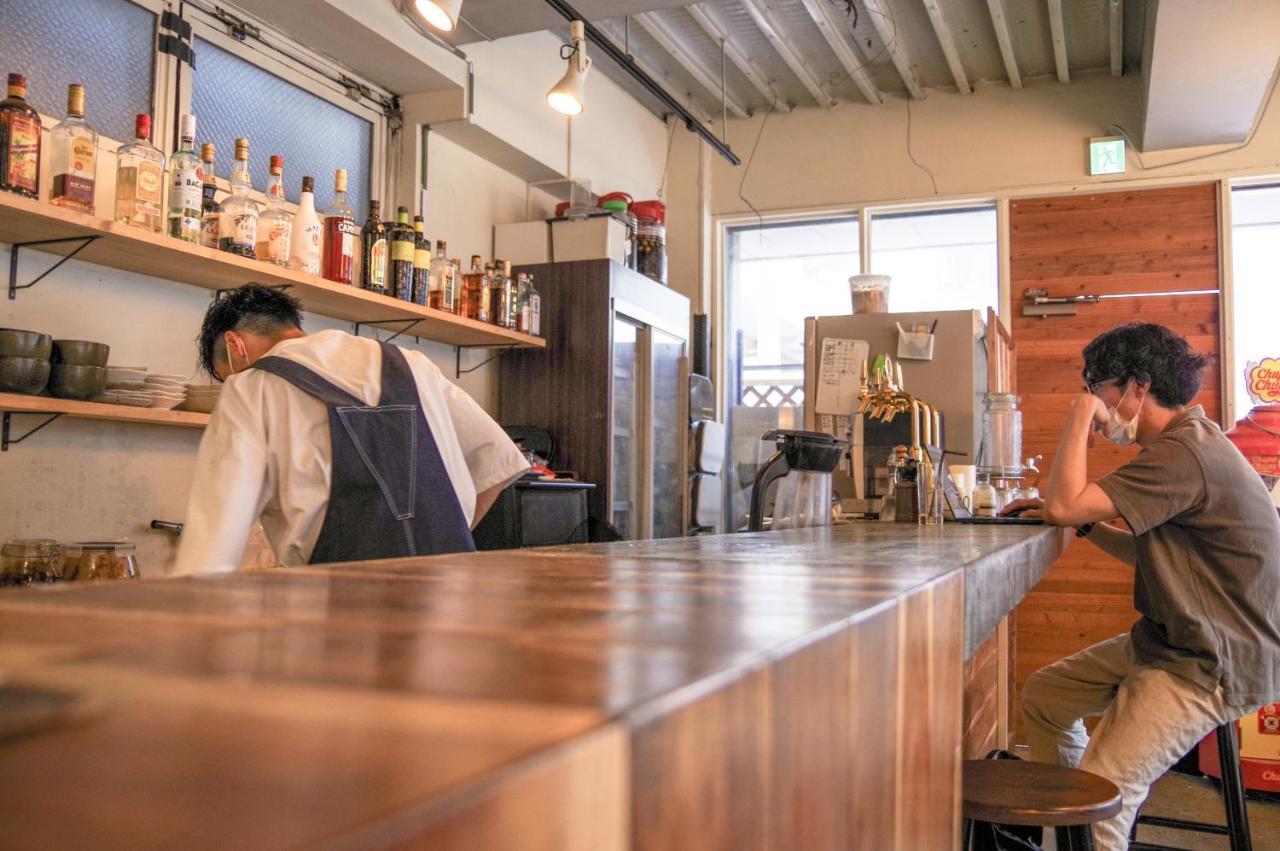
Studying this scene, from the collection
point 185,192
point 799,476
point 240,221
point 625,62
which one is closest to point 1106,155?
point 625,62

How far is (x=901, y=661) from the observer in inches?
15.8

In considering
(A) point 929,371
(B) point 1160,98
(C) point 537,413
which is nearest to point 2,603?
(A) point 929,371

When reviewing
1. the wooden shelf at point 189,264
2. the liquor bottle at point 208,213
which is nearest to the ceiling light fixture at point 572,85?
the wooden shelf at point 189,264

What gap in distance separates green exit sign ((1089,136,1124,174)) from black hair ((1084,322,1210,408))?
10.8 ft

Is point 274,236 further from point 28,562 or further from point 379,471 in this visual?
point 379,471

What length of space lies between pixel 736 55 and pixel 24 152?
412 cm

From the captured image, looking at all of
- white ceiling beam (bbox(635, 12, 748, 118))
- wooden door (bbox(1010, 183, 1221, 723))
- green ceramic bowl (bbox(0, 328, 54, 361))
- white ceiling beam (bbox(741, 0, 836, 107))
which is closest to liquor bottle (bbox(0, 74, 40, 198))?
green ceramic bowl (bbox(0, 328, 54, 361))

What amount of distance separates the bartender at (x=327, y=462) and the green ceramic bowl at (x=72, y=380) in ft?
2.96

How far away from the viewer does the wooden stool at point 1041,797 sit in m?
→ 1.46

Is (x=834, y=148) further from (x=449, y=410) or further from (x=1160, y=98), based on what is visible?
(x=449, y=410)

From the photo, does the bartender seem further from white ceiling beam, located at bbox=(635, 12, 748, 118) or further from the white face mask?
white ceiling beam, located at bbox=(635, 12, 748, 118)

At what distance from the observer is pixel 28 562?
8.27 feet

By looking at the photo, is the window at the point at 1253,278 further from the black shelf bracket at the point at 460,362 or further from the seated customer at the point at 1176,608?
the black shelf bracket at the point at 460,362

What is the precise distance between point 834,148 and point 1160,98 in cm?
196
